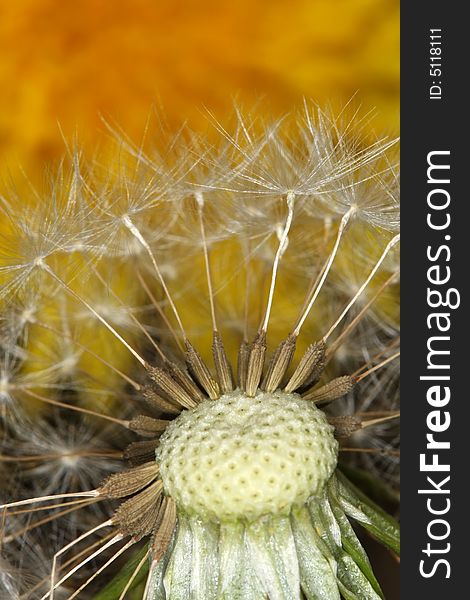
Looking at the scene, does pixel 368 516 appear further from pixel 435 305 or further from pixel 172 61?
pixel 172 61

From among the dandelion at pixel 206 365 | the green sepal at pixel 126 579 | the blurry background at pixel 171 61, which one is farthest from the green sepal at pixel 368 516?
the blurry background at pixel 171 61

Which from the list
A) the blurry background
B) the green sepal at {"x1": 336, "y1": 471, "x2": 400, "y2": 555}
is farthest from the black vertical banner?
the blurry background

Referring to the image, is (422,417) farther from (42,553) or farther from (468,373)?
(42,553)

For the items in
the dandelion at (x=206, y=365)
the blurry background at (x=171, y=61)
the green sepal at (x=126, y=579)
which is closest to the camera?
the dandelion at (x=206, y=365)

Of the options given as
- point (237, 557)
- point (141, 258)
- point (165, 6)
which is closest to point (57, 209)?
point (141, 258)

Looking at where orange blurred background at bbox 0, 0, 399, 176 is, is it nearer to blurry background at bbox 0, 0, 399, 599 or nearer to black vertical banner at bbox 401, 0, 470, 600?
blurry background at bbox 0, 0, 399, 599

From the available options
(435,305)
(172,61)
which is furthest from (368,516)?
(172,61)

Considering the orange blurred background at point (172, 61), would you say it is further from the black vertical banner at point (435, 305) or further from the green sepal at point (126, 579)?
the green sepal at point (126, 579)
